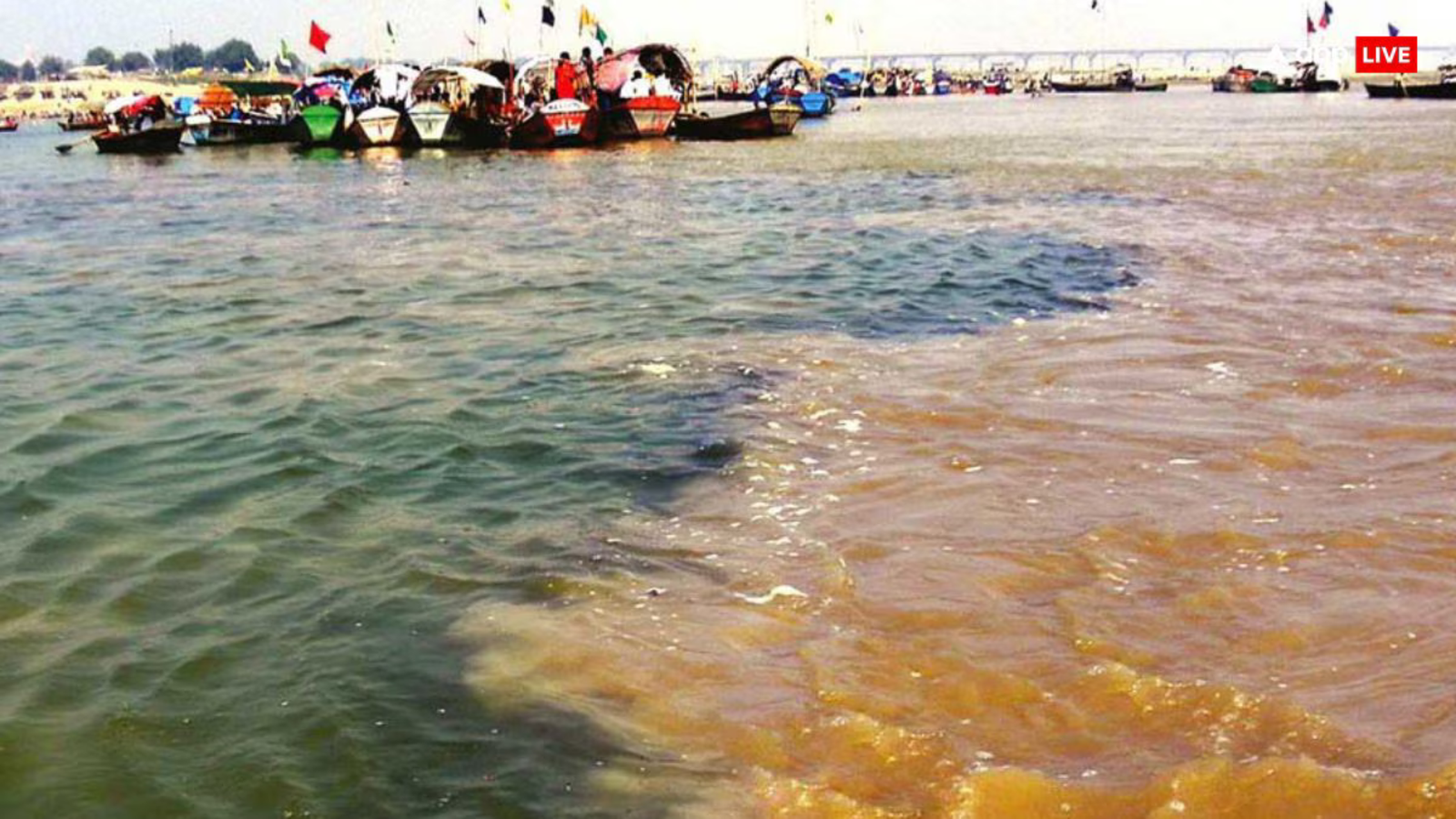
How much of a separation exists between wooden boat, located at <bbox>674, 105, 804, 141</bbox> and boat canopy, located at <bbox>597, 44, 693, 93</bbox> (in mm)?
2548

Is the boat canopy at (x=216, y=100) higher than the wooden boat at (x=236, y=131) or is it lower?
higher

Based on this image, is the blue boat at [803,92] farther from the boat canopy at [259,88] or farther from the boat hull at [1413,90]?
the boat canopy at [259,88]

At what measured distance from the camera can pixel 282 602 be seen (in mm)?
4320

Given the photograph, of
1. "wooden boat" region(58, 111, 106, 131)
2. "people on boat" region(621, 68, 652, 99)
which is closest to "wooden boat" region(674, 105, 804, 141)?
"people on boat" region(621, 68, 652, 99)

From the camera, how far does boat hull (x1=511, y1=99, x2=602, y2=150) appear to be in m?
36.5

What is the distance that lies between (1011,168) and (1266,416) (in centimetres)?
2143

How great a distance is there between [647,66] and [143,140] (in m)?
18.7

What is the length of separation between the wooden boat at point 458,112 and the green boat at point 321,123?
3.31 meters

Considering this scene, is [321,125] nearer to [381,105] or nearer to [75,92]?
[381,105]

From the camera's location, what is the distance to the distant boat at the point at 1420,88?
203ft

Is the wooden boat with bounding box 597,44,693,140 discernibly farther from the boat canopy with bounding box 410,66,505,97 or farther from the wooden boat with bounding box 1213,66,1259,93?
the wooden boat with bounding box 1213,66,1259,93

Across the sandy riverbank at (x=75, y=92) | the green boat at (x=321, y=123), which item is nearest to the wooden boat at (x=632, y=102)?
the green boat at (x=321, y=123)

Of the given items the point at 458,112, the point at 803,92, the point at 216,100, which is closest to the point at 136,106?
the point at 216,100

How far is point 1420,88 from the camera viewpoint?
2574 inches
